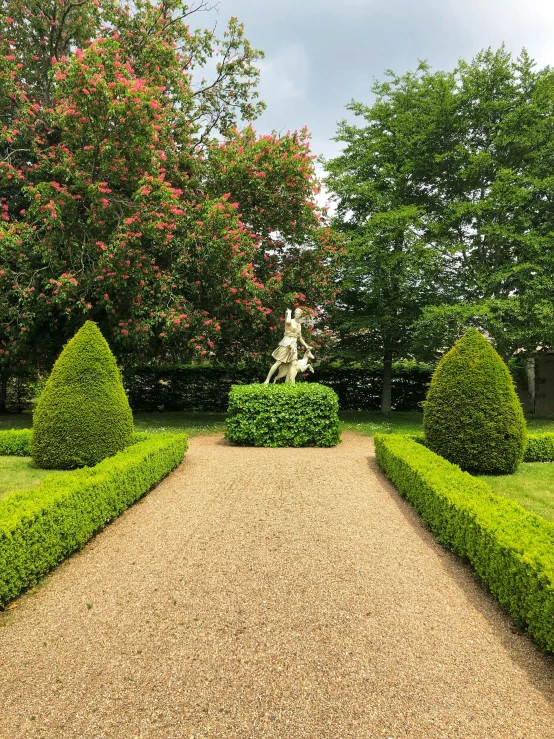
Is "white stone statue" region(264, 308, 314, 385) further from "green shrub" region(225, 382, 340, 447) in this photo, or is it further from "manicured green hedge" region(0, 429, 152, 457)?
"manicured green hedge" region(0, 429, 152, 457)

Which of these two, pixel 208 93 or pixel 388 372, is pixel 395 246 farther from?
pixel 208 93

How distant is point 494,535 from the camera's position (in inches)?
151

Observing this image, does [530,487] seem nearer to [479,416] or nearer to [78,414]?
[479,416]

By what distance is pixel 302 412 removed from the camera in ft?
33.3

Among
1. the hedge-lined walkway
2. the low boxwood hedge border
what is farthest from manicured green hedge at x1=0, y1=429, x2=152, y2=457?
the low boxwood hedge border

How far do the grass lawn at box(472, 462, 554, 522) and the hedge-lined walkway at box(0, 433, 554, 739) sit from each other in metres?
1.89

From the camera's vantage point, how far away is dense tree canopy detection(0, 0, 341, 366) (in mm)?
10789

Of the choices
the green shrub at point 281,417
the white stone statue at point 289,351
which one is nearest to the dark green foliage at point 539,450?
the green shrub at point 281,417

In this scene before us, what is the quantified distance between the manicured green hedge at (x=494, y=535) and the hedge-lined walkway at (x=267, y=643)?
0.54 ft

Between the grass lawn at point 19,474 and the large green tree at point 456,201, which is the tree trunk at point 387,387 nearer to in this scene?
the large green tree at point 456,201

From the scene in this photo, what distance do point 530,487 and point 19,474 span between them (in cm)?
784

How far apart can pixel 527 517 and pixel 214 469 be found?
4.87 m

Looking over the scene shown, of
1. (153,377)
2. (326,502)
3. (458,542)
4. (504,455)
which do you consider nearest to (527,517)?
(458,542)

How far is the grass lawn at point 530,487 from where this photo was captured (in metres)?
6.01
